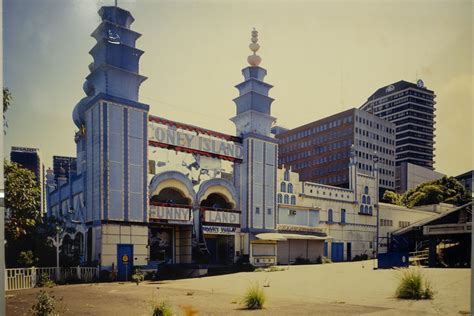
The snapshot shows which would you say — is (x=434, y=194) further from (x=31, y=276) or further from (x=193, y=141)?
(x=31, y=276)

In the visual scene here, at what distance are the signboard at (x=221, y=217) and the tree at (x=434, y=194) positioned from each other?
4056mm

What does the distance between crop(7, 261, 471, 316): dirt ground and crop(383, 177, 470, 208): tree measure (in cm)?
103

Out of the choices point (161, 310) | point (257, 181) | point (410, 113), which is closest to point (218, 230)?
point (257, 181)

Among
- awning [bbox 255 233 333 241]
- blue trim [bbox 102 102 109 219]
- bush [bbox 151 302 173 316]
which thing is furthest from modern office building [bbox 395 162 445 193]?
blue trim [bbox 102 102 109 219]

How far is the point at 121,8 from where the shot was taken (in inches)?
177

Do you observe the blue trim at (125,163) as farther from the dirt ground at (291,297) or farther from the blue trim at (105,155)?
the dirt ground at (291,297)

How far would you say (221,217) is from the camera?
9039 millimetres

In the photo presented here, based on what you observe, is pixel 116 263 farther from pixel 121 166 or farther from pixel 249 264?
pixel 249 264

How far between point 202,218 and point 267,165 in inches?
79.6

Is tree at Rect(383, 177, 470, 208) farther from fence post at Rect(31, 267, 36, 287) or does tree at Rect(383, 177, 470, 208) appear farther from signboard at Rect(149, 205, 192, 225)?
fence post at Rect(31, 267, 36, 287)

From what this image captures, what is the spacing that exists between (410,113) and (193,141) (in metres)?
4.42

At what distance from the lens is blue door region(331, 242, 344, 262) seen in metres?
8.34

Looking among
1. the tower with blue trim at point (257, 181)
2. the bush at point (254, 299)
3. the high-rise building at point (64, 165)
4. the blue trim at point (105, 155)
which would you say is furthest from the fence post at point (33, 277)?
the tower with blue trim at point (257, 181)

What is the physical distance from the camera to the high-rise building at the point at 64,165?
210 inches
